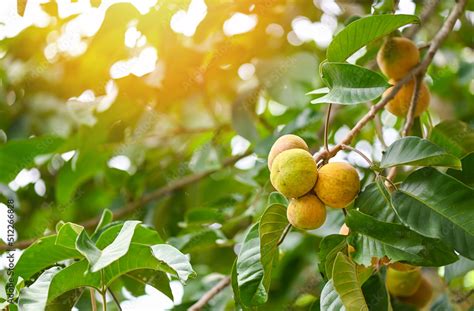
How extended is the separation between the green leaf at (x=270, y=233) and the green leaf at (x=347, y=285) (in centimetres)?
11

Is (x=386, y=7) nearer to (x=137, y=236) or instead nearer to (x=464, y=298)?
(x=464, y=298)

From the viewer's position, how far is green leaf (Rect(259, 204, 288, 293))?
1.00m

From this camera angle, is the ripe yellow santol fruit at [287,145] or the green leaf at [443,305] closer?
the ripe yellow santol fruit at [287,145]

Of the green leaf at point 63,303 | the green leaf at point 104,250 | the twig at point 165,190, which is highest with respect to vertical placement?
the green leaf at point 104,250

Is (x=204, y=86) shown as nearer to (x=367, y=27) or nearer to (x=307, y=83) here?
(x=307, y=83)

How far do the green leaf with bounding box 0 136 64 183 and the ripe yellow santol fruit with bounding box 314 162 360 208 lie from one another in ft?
3.68

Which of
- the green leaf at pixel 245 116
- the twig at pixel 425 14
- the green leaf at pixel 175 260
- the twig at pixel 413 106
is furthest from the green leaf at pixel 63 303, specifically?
the twig at pixel 425 14

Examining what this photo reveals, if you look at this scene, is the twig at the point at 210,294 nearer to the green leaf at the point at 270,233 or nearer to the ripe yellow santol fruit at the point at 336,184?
the green leaf at the point at 270,233

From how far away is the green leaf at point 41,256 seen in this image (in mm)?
990

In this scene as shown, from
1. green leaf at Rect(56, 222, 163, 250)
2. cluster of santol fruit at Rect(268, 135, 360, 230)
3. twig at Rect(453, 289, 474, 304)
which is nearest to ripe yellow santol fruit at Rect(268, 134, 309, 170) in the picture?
cluster of santol fruit at Rect(268, 135, 360, 230)

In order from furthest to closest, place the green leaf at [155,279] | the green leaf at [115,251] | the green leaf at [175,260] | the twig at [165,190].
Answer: the twig at [165,190] → the green leaf at [155,279] → the green leaf at [175,260] → the green leaf at [115,251]

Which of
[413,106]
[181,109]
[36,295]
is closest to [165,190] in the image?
[181,109]

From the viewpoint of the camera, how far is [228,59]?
6.48ft

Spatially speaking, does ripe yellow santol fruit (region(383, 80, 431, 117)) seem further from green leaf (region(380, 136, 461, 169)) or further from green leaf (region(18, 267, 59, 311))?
green leaf (region(18, 267, 59, 311))
